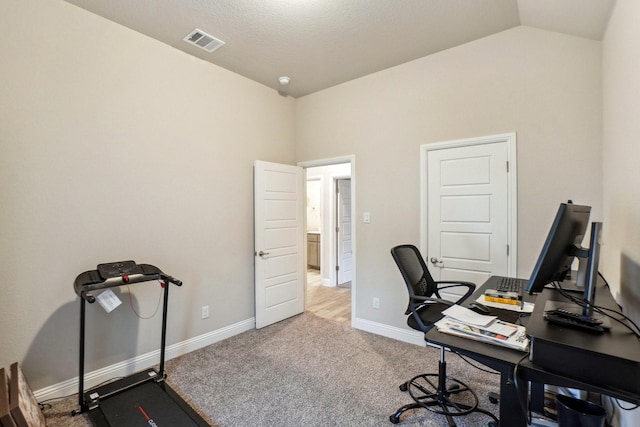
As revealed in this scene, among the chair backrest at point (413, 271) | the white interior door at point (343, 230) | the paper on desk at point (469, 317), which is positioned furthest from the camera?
the white interior door at point (343, 230)

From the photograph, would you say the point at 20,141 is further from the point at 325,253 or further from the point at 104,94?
the point at 325,253

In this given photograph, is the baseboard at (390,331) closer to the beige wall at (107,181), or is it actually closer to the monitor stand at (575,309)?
the beige wall at (107,181)

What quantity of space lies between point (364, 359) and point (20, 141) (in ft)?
10.6

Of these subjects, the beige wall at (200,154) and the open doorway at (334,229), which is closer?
the beige wall at (200,154)

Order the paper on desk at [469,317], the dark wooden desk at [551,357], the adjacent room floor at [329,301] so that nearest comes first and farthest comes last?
1. the dark wooden desk at [551,357]
2. the paper on desk at [469,317]
3. the adjacent room floor at [329,301]

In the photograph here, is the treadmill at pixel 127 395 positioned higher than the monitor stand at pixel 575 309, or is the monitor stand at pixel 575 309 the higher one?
the monitor stand at pixel 575 309

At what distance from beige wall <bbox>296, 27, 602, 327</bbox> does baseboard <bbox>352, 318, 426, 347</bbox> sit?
7 centimetres

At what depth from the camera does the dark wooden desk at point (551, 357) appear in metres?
0.94

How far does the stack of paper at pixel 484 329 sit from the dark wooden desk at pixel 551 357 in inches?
0.9

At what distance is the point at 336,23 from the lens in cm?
259

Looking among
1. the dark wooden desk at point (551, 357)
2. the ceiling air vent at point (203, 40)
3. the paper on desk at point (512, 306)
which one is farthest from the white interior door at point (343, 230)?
the dark wooden desk at point (551, 357)

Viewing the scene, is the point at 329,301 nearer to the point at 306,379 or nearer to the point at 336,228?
the point at 336,228

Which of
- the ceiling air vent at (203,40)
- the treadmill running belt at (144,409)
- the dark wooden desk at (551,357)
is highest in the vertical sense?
the ceiling air vent at (203,40)

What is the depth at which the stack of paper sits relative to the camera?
1211mm
